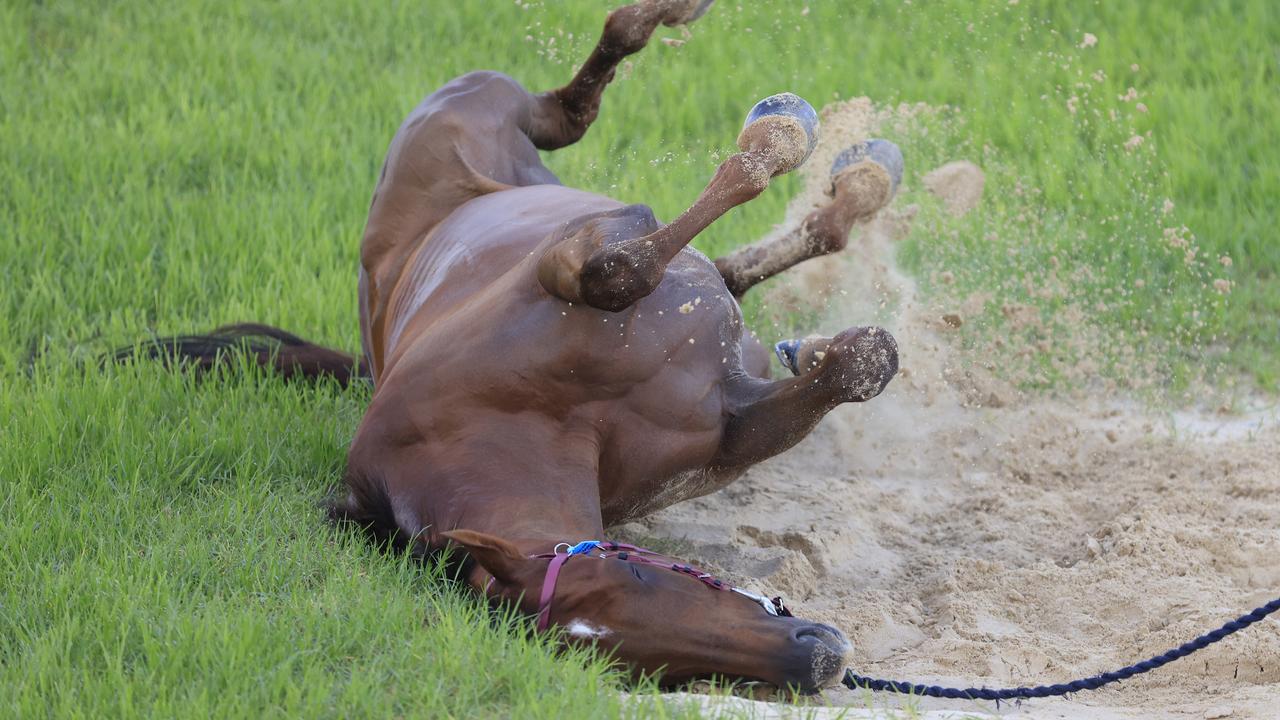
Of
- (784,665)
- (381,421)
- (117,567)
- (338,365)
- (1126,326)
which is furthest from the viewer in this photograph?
(1126,326)

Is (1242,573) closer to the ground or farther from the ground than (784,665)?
farther from the ground

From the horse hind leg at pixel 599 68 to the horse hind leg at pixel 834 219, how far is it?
0.66 metres

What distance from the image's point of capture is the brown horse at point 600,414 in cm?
240

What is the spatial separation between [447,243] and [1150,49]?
4102 millimetres

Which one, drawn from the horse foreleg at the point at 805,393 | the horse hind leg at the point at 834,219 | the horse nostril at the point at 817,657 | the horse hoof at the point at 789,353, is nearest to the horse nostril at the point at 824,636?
the horse nostril at the point at 817,657

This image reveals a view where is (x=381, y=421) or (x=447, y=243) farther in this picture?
(x=447, y=243)

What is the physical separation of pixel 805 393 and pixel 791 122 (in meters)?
0.64

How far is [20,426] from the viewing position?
3.54 meters

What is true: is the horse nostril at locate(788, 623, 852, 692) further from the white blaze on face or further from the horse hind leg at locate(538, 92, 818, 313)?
the horse hind leg at locate(538, 92, 818, 313)

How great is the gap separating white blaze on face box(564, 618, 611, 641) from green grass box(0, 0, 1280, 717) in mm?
51

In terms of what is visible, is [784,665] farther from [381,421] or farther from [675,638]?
[381,421]

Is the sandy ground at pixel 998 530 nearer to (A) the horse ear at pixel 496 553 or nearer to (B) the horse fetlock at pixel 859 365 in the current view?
(A) the horse ear at pixel 496 553

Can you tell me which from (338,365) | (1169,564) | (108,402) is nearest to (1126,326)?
(1169,564)

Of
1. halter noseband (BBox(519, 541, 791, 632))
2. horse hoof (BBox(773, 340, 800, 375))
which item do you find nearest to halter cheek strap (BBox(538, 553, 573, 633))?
halter noseband (BBox(519, 541, 791, 632))
